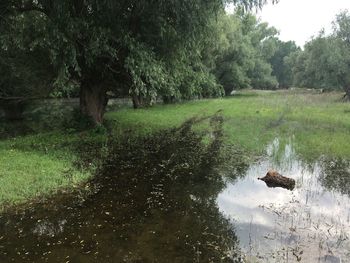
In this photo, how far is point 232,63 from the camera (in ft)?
187

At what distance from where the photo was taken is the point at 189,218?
30.2 feet

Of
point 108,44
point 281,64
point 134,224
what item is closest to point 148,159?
point 108,44

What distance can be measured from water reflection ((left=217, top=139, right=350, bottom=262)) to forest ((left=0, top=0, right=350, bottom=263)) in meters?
0.04

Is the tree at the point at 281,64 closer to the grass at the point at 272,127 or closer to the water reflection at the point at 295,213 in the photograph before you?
the grass at the point at 272,127

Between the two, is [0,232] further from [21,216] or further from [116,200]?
[116,200]

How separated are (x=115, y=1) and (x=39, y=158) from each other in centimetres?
758

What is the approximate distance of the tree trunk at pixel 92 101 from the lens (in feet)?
67.5

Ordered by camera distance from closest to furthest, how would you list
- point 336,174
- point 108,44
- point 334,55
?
point 336,174 < point 108,44 < point 334,55

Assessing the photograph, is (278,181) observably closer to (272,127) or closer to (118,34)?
(118,34)

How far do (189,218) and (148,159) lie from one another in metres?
6.44

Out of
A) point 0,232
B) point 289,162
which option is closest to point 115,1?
point 289,162

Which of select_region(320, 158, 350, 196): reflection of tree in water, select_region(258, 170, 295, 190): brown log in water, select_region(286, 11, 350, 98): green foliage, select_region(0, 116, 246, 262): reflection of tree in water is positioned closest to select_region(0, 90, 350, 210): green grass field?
select_region(320, 158, 350, 196): reflection of tree in water

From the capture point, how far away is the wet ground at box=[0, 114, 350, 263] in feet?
24.6

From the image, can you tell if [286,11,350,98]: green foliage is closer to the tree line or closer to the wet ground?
the tree line
